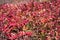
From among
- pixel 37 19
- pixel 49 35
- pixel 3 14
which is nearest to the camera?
pixel 49 35

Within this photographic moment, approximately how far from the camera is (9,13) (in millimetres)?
9594

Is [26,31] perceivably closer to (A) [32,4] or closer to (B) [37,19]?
(B) [37,19]

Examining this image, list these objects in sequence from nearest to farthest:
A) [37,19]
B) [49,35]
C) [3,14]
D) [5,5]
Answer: [49,35]
[37,19]
[3,14]
[5,5]

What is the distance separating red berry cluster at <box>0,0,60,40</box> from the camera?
8161mm

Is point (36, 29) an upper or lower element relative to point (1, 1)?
lower

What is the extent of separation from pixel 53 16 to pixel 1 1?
2.94 metres

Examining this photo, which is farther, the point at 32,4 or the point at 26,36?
the point at 32,4

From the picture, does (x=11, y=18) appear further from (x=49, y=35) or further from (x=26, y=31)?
(x=49, y=35)

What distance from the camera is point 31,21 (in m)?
8.78

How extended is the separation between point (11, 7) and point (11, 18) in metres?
1.04

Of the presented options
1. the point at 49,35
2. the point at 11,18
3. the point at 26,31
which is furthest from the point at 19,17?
the point at 49,35

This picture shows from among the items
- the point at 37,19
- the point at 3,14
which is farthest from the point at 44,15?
the point at 3,14

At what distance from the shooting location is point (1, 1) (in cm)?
1055

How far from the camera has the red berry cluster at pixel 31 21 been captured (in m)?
8.16
